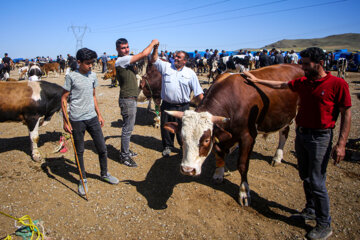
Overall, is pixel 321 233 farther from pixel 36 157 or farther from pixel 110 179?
pixel 36 157

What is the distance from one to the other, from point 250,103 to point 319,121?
1.14 m

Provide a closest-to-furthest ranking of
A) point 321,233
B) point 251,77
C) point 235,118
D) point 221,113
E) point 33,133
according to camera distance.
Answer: point 321,233 < point 221,113 < point 235,118 < point 251,77 < point 33,133

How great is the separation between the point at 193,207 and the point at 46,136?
5336mm

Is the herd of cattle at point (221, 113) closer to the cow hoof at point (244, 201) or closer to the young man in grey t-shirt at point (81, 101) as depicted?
the cow hoof at point (244, 201)

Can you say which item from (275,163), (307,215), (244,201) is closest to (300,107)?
(307,215)

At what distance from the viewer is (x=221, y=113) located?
335 cm

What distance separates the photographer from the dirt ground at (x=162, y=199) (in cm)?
310

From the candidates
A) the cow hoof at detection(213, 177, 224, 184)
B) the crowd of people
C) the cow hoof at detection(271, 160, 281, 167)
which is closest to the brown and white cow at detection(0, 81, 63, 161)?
the crowd of people

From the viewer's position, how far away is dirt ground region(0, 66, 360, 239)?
310 cm

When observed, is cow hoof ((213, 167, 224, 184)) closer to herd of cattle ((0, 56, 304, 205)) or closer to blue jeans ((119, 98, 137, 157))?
herd of cattle ((0, 56, 304, 205))

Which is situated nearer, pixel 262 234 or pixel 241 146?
pixel 262 234

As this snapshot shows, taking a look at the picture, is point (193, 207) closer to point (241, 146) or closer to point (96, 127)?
point (241, 146)

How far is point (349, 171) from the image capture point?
452 centimetres

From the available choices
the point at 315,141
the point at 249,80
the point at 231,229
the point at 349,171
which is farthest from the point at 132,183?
the point at 349,171
